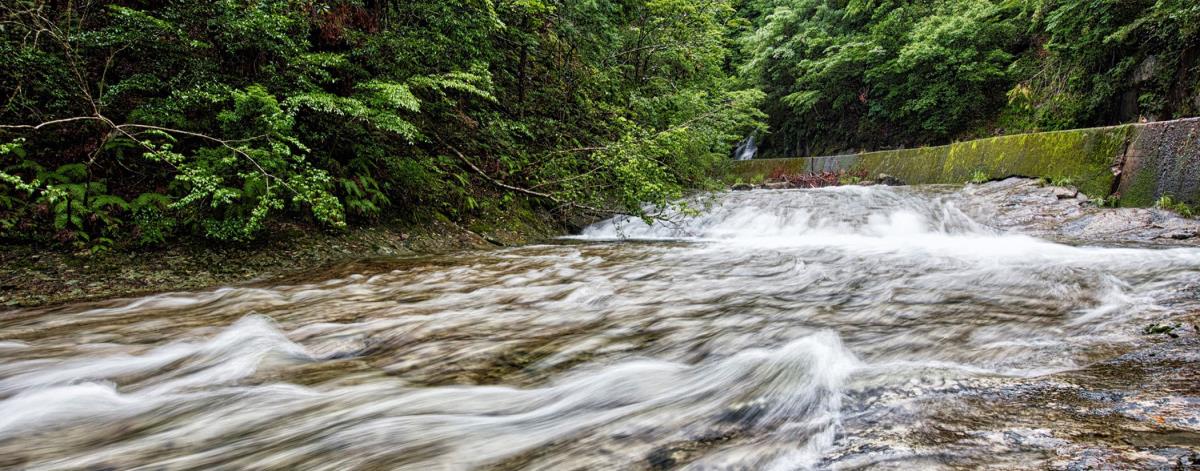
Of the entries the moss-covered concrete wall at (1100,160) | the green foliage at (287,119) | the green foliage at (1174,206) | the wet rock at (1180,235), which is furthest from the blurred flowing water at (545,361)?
the moss-covered concrete wall at (1100,160)

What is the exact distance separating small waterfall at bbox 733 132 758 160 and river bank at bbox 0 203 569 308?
66.0ft

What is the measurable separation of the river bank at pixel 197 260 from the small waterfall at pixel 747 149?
792 inches

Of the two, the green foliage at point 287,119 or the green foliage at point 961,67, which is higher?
the green foliage at point 961,67

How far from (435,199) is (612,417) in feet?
16.4

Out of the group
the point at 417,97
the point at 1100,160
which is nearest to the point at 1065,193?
the point at 1100,160

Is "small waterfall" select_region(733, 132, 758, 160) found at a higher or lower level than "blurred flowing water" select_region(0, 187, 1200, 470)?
higher

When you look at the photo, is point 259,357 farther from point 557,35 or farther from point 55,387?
point 557,35

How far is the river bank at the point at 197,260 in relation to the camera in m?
3.14

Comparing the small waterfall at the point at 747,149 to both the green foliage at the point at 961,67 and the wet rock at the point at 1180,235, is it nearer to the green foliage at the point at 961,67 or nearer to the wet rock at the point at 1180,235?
the green foliage at the point at 961,67

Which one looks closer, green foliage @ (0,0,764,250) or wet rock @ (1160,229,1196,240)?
green foliage @ (0,0,764,250)

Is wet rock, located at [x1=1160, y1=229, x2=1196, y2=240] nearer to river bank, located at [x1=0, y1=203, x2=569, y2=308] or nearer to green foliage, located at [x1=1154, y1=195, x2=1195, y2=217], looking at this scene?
green foliage, located at [x1=1154, y1=195, x2=1195, y2=217]

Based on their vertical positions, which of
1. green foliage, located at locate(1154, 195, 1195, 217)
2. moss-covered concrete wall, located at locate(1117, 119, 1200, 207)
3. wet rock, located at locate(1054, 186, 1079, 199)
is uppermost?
moss-covered concrete wall, located at locate(1117, 119, 1200, 207)

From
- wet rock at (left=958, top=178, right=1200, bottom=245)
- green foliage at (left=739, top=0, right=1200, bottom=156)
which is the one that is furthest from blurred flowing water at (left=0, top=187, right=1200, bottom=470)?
green foliage at (left=739, top=0, right=1200, bottom=156)

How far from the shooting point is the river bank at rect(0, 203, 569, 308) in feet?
10.3
